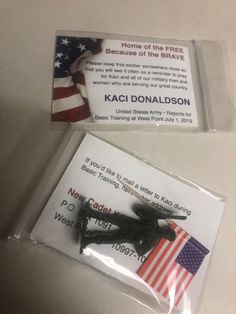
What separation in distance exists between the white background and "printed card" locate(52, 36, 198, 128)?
3cm

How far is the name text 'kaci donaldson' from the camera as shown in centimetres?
67

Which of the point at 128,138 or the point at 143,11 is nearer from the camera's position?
the point at 128,138

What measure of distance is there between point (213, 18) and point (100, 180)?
1.81 ft

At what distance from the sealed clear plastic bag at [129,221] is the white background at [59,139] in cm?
2

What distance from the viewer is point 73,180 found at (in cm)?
59

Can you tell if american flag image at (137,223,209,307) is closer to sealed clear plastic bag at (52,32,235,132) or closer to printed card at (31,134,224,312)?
printed card at (31,134,224,312)

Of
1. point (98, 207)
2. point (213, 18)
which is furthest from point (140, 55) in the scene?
point (98, 207)

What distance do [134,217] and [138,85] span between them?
297 millimetres

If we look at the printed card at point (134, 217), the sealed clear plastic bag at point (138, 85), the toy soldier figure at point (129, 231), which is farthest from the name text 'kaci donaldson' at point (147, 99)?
the toy soldier figure at point (129, 231)

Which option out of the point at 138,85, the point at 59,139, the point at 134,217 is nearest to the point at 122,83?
the point at 138,85

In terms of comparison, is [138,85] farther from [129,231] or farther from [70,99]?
[129,231]

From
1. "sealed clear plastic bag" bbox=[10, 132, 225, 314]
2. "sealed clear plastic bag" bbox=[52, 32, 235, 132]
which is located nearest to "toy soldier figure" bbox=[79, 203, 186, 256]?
"sealed clear plastic bag" bbox=[10, 132, 225, 314]

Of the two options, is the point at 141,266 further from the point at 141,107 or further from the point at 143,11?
the point at 143,11

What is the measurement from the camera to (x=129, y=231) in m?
0.55
